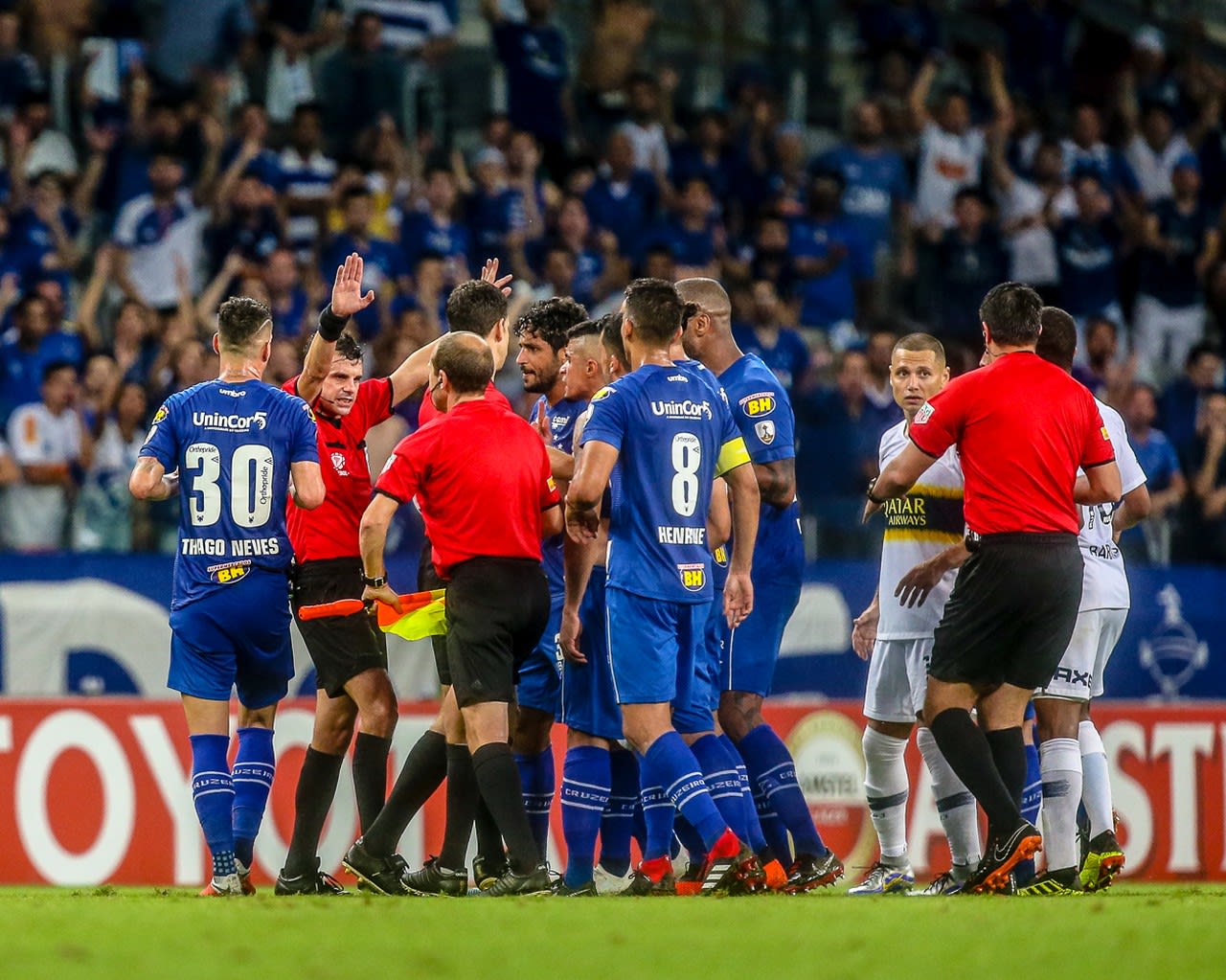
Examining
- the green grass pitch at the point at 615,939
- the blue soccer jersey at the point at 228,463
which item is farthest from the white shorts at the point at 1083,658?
the blue soccer jersey at the point at 228,463

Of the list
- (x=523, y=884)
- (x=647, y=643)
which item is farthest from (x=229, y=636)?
(x=647, y=643)

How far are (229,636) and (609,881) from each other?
201cm

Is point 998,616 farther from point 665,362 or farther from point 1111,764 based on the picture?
point 1111,764

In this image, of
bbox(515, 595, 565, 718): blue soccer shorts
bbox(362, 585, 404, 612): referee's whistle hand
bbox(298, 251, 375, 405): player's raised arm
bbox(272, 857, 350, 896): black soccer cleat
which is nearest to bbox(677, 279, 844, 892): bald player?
bbox(515, 595, 565, 718): blue soccer shorts

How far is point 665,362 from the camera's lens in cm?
845

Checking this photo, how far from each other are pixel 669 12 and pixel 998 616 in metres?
13.2

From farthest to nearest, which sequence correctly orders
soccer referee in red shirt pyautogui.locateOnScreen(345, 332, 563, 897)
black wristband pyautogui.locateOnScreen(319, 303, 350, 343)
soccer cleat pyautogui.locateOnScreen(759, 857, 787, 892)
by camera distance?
black wristband pyautogui.locateOnScreen(319, 303, 350, 343), soccer cleat pyautogui.locateOnScreen(759, 857, 787, 892), soccer referee in red shirt pyautogui.locateOnScreen(345, 332, 563, 897)

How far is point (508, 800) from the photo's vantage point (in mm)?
7875

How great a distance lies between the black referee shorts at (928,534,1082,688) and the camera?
8.09 metres

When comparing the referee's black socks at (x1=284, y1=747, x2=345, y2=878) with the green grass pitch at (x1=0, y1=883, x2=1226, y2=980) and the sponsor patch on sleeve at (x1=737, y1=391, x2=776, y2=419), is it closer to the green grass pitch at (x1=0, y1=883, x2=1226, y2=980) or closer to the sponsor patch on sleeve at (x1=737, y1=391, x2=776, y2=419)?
the green grass pitch at (x1=0, y1=883, x2=1226, y2=980)

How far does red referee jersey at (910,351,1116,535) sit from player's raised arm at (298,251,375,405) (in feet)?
8.30

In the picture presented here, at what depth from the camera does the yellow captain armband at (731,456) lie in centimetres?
859

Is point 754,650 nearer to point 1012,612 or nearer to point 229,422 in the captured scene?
point 1012,612

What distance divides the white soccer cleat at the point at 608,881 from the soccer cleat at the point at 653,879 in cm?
14
